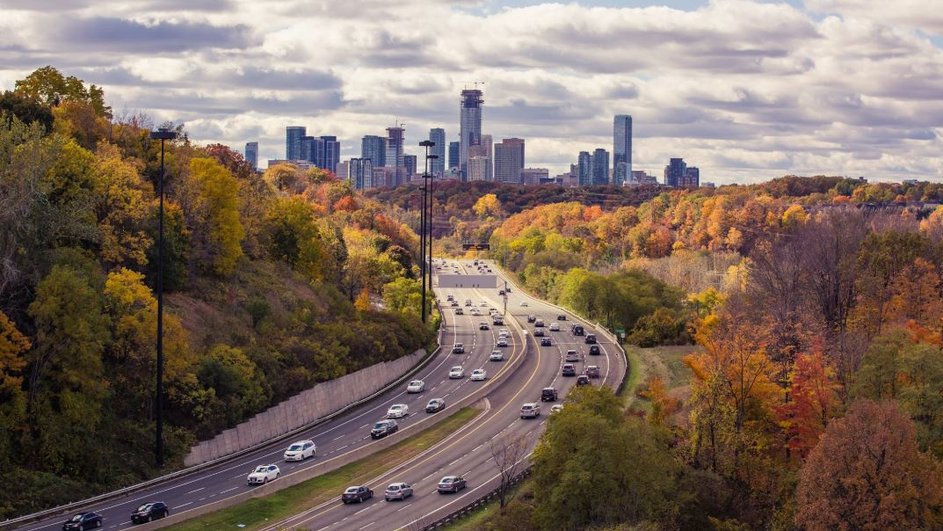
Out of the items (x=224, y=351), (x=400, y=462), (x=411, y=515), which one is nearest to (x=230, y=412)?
(x=224, y=351)

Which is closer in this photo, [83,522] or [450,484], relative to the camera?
[83,522]

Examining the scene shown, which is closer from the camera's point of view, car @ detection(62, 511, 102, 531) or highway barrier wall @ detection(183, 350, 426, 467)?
car @ detection(62, 511, 102, 531)

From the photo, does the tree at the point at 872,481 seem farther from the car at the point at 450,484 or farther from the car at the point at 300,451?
the car at the point at 300,451

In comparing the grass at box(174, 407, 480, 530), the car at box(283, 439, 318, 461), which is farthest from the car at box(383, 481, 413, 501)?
the car at box(283, 439, 318, 461)

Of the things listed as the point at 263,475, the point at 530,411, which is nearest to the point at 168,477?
the point at 263,475

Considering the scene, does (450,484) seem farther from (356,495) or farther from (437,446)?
(437,446)

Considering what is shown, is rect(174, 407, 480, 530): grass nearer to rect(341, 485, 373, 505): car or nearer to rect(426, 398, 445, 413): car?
rect(341, 485, 373, 505): car
